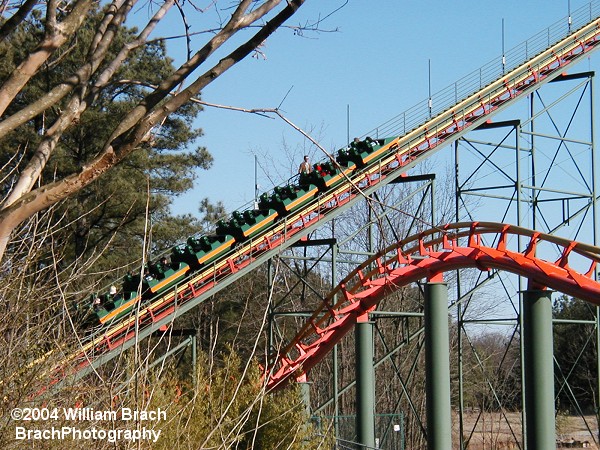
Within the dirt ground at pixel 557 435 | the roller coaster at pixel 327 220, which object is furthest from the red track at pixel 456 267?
the dirt ground at pixel 557 435

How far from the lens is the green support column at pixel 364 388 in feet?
54.6

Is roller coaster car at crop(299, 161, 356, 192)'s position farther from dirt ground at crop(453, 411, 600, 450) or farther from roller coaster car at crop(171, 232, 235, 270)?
dirt ground at crop(453, 411, 600, 450)

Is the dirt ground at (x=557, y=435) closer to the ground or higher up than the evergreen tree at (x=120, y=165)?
closer to the ground

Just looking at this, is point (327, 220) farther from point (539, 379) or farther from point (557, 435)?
point (557, 435)

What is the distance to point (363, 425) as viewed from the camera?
1666 centimetres

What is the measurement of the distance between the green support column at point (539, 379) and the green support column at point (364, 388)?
4538 millimetres

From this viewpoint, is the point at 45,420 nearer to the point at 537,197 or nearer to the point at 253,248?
the point at 253,248

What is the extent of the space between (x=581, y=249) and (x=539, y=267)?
643 millimetres

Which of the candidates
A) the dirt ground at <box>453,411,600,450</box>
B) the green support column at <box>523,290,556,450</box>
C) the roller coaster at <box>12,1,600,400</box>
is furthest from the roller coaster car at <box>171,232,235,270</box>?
the dirt ground at <box>453,411,600,450</box>

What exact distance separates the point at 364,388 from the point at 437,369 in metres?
2.65

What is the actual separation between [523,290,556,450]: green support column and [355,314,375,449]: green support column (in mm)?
4538

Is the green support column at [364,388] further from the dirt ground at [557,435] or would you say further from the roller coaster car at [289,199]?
the dirt ground at [557,435]

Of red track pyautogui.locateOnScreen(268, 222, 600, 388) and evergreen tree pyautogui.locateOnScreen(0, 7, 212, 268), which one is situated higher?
evergreen tree pyautogui.locateOnScreen(0, 7, 212, 268)

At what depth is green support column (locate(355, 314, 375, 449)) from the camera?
54.6ft
